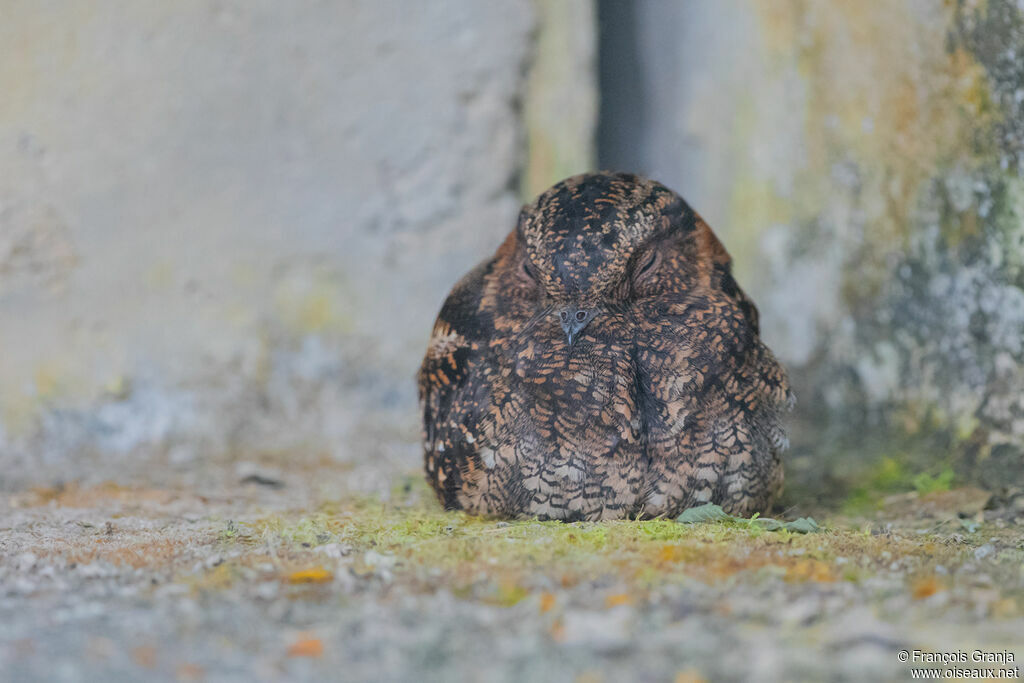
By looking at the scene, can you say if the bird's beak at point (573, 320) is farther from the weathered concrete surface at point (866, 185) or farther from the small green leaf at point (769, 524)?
the weathered concrete surface at point (866, 185)

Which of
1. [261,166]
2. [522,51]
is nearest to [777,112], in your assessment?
[522,51]

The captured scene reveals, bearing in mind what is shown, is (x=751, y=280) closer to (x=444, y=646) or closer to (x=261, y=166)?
(x=261, y=166)

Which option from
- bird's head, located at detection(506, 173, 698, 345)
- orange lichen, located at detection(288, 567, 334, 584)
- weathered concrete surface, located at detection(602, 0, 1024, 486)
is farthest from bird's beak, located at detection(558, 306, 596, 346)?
weathered concrete surface, located at detection(602, 0, 1024, 486)

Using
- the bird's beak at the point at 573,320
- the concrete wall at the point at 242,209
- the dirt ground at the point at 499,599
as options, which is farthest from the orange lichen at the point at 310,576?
the concrete wall at the point at 242,209

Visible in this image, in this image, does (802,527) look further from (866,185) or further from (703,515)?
(866,185)

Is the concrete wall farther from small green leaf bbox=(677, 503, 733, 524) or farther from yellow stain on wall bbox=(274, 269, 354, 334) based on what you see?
small green leaf bbox=(677, 503, 733, 524)
